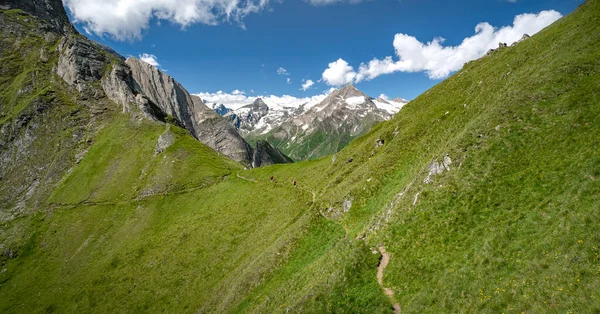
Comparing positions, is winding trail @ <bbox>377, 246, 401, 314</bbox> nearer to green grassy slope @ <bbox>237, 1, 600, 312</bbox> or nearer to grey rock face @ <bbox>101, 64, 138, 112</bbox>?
green grassy slope @ <bbox>237, 1, 600, 312</bbox>

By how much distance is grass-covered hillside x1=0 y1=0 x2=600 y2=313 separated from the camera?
18.7 m

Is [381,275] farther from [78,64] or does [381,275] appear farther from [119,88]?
[78,64]

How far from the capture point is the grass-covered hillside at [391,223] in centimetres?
1873

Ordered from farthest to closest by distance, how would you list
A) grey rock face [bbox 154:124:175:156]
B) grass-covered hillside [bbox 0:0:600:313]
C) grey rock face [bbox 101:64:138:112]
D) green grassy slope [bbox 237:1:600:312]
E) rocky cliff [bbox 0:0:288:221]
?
grey rock face [bbox 101:64:138:112], grey rock face [bbox 154:124:175:156], rocky cliff [bbox 0:0:288:221], grass-covered hillside [bbox 0:0:600:313], green grassy slope [bbox 237:1:600:312]

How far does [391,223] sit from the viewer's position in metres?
29.3

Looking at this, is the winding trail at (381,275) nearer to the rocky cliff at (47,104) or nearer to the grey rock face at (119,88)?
the rocky cliff at (47,104)

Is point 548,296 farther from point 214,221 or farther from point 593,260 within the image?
point 214,221

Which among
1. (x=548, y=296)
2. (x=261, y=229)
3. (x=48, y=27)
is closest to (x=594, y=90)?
(x=548, y=296)

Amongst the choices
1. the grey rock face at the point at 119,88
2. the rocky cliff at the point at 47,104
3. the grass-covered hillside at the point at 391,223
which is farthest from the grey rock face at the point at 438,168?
the grey rock face at the point at 119,88

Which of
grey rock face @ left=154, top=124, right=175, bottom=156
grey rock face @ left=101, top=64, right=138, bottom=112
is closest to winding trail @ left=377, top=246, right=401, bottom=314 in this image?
grey rock face @ left=154, top=124, right=175, bottom=156

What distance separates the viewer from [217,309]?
37125 millimetres

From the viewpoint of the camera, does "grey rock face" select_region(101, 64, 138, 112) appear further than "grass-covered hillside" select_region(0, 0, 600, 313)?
Yes

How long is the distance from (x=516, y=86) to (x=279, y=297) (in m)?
38.3

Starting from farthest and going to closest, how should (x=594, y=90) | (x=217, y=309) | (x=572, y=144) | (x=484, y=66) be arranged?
(x=484, y=66), (x=217, y=309), (x=594, y=90), (x=572, y=144)
